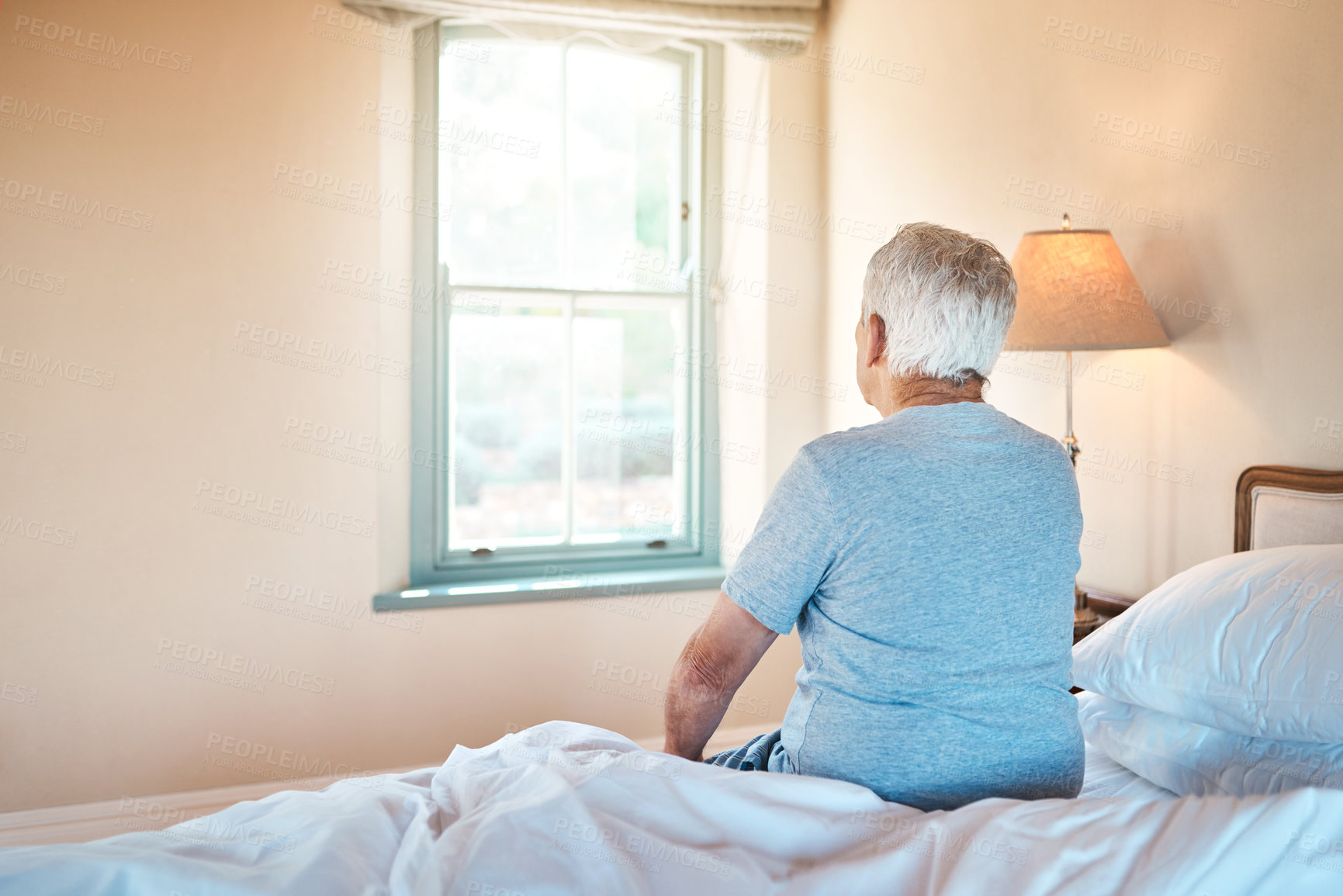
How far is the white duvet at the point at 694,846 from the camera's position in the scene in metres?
0.87

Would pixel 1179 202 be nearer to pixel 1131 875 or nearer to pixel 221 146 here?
pixel 1131 875

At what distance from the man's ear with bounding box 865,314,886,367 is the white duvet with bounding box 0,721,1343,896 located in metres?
0.58

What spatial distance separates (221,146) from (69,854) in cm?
216

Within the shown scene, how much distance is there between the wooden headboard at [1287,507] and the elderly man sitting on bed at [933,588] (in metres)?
0.57

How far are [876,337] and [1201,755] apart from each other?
74 cm

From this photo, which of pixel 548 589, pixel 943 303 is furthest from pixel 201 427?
pixel 943 303

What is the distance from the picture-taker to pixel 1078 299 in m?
1.70

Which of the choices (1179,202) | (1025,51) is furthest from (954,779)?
(1025,51)

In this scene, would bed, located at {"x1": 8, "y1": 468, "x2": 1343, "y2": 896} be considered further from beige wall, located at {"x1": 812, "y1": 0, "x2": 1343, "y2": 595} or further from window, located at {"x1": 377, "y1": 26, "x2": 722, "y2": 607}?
window, located at {"x1": 377, "y1": 26, "x2": 722, "y2": 607}

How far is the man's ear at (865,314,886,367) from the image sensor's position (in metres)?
1.29

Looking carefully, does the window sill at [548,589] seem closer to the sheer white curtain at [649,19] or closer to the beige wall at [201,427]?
the beige wall at [201,427]

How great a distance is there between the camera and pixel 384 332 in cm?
270

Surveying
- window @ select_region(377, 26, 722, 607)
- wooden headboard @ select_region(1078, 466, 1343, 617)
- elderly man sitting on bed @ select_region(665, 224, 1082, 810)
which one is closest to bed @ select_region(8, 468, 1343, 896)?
elderly man sitting on bed @ select_region(665, 224, 1082, 810)

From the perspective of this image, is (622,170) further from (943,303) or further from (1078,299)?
(943,303)
